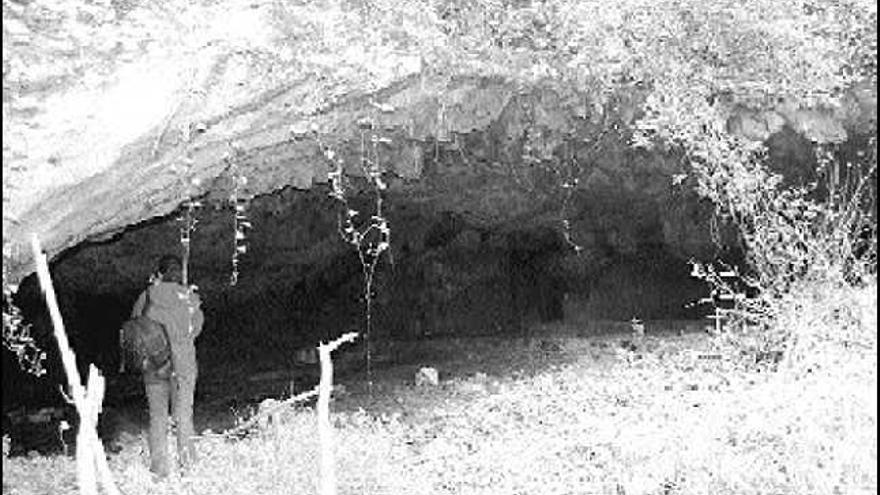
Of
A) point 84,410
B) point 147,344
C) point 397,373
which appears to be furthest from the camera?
point 397,373

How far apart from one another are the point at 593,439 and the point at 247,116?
283 centimetres

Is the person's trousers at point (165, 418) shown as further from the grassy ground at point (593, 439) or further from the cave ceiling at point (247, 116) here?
the cave ceiling at point (247, 116)

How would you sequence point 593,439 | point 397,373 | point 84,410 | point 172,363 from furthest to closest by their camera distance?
1. point 397,373
2. point 172,363
3. point 593,439
4. point 84,410

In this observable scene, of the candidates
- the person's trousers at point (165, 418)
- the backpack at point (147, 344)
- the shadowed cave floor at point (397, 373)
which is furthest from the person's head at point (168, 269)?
the shadowed cave floor at point (397, 373)

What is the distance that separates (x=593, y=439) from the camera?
5.90 meters

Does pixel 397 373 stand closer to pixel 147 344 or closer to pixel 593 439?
pixel 147 344

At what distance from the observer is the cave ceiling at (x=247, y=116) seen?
18.1 ft

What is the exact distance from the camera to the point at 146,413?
952cm

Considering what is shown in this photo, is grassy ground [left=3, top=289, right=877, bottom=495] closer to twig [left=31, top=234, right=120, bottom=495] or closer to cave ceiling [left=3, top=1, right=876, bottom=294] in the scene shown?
cave ceiling [left=3, top=1, right=876, bottom=294]

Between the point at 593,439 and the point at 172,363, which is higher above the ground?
the point at 172,363

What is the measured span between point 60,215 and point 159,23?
4.19ft

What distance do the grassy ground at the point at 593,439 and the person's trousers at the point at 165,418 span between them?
5.4 inches

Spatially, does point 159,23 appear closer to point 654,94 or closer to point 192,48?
point 192,48

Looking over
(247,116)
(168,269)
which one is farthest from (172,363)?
(247,116)
